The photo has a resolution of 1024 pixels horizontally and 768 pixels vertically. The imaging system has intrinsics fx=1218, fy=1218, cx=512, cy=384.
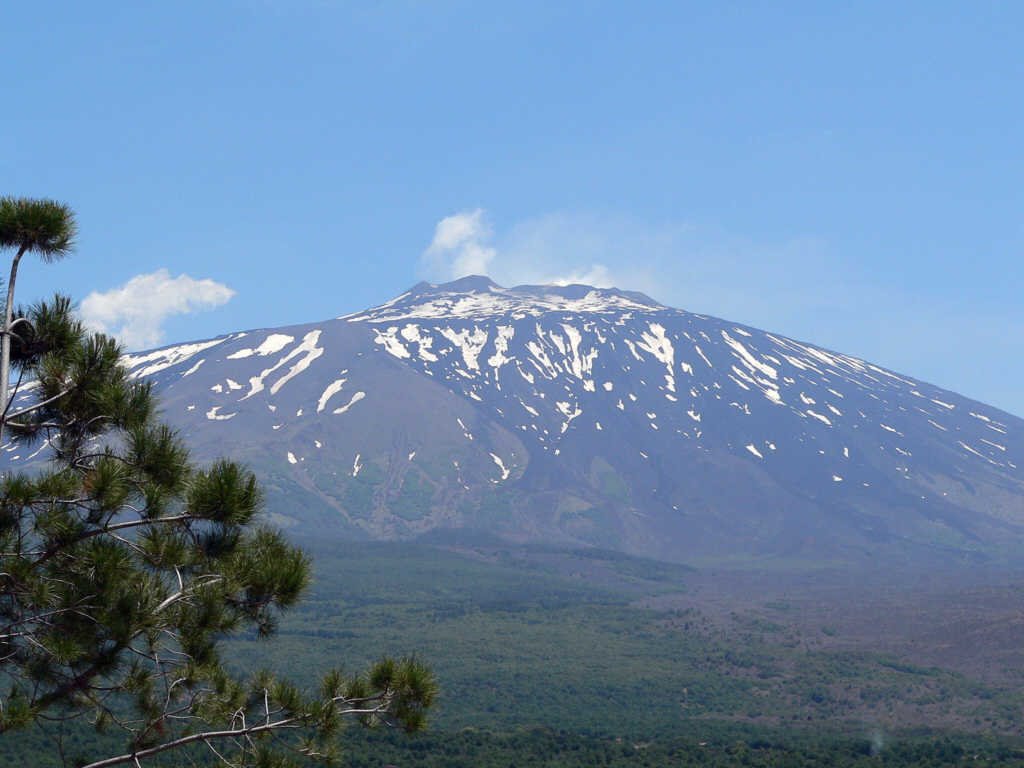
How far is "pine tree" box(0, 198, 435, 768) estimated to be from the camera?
11.8 m

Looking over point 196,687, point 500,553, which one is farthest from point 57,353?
point 500,553

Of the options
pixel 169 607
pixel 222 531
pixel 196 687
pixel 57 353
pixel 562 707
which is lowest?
pixel 562 707

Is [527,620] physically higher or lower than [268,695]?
lower

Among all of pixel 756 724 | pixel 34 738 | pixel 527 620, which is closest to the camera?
pixel 34 738

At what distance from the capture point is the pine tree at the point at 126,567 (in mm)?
11781

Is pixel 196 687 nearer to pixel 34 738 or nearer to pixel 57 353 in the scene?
pixel 57 353

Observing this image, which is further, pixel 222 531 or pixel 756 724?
pixel 756 724

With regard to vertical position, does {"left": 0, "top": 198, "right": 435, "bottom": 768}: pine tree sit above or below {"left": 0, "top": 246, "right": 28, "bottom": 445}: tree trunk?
below

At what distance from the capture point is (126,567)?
11.9m

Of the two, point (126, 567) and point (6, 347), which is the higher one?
point (6, 347)

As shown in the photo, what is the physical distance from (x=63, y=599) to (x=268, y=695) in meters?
2.50

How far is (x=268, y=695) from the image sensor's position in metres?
13.1

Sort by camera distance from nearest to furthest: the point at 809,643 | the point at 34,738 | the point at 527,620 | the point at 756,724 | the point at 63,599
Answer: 1. the point at 63,599
2. the point at 34,738
3. the point at 756,724
4. the point at 809,643
5. the point at 527,620

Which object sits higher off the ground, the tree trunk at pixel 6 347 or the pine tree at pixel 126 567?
the tree trunk at pixel 6 347
